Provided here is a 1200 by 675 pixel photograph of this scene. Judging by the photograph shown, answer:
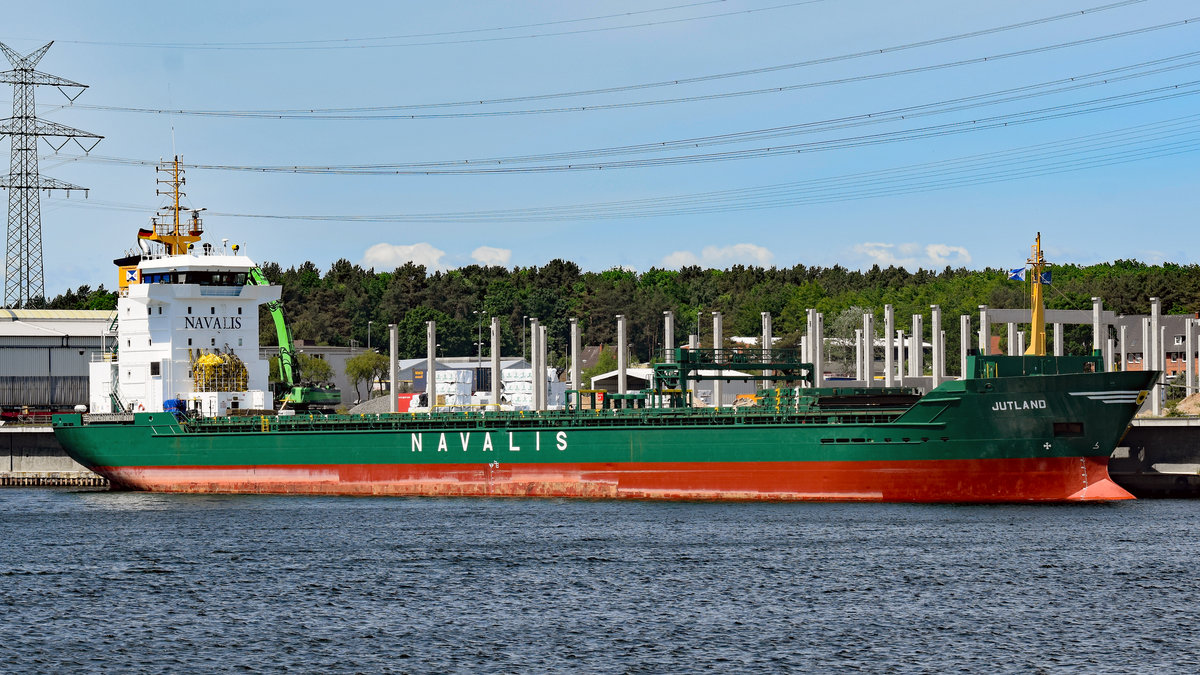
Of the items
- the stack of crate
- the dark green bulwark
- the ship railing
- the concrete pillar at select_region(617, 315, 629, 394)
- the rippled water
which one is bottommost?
the rippled water

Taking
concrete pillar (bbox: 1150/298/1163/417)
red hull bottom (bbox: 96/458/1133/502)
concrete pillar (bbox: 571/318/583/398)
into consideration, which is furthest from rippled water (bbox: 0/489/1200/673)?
concrete pillar (bbox: 571/318/583/398)

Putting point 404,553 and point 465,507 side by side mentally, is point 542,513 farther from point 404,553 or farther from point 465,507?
point 404,553

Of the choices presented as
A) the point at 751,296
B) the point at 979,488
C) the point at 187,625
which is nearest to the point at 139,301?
the point at 187,625

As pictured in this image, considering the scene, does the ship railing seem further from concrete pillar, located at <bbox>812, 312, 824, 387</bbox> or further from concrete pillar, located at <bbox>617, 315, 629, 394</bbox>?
concrete pillar, located at <bbox>812, 312, 824, 387</bbox>

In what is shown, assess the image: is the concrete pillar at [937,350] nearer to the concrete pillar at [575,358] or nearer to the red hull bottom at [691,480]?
the concrete pillar at [575,358]

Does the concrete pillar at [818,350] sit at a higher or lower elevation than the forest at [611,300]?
lower

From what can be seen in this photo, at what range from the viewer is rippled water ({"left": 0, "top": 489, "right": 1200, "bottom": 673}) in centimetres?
2402

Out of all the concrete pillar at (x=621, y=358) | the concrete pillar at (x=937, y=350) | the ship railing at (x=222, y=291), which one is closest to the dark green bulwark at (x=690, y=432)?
the ship railing at (x=222, y=291)

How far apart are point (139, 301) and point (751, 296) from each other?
92.0 metres

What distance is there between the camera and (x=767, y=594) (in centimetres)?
2872

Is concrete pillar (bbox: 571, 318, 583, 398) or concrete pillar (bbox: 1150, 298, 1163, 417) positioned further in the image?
concrete pillar (bbox: 571, 318, 583, 398)

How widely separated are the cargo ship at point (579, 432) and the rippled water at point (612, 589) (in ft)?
6.00

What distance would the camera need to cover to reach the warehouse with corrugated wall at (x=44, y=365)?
251 ft

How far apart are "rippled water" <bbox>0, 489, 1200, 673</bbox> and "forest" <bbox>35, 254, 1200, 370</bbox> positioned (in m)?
75.5
